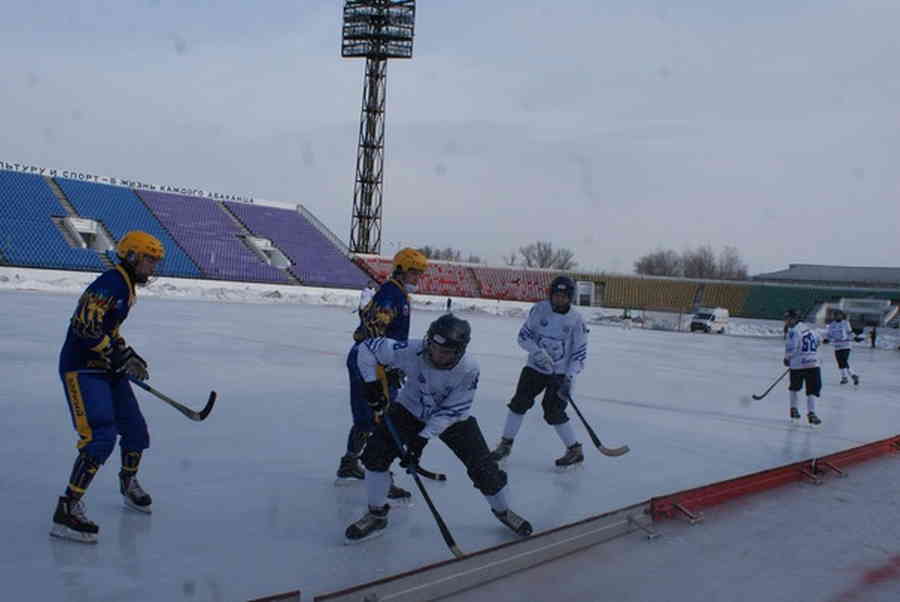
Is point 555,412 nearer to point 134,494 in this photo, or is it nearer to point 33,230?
point 134,494

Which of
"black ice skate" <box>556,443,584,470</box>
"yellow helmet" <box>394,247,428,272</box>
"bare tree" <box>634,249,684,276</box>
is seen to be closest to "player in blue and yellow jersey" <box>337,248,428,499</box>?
"yellow helmet" <box>394,247,428,272</box>

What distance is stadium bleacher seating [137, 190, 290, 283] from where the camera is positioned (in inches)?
1431

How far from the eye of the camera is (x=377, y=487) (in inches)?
165

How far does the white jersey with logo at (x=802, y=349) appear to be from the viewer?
9.25 meters

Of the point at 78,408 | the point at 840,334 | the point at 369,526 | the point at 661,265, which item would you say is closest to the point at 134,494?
the point at 78,408

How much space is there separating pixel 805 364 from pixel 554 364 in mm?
4694

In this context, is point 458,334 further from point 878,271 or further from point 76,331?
point 878,271

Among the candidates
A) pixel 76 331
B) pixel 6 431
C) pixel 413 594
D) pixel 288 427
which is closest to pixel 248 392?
pixel 288 427

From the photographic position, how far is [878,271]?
63.6 m

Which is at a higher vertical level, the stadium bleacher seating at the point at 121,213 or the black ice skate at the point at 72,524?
the stadium bleacher seating at the point at 121,213

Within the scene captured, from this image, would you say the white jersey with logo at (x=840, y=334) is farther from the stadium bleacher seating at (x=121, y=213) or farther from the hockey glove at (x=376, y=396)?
the stadium bleacher seating at (x=121, y=213)

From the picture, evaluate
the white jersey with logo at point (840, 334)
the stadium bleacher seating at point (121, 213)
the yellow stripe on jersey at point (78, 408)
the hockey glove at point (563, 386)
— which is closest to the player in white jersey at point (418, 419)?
the yellow stripe on jersey at point (78, 408)

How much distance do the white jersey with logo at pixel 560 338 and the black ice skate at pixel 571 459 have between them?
61 cm

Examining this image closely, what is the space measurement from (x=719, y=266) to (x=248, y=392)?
99.0 meters
